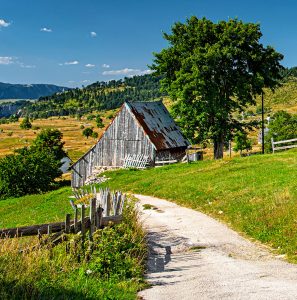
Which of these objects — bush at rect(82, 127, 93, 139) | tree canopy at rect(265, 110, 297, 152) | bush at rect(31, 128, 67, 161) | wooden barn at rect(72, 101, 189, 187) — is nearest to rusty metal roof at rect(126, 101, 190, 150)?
wooden barn at rect(72, 101, 189, 187)

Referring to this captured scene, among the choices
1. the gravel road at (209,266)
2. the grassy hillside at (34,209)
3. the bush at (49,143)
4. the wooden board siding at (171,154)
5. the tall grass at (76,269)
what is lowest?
the grassy hillside at (34,209)

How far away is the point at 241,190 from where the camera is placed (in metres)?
22.6

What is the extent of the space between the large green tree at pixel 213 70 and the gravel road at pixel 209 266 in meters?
24.2

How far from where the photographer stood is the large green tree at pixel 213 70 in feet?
133

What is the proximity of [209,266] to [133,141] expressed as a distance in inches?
1357

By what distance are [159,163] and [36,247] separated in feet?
115

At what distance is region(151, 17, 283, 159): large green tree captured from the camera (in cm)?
4056

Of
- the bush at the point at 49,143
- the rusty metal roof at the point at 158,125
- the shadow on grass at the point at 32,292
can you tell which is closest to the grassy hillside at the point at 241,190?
the shadow on grass at the point at 32,292

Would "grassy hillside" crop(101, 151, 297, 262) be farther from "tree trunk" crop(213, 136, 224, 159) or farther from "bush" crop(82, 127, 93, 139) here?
"bush" crop(82, 127, 93, 139)

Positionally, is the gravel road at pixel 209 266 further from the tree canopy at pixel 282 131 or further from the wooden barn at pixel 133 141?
the tree canopy at pixel 282 131

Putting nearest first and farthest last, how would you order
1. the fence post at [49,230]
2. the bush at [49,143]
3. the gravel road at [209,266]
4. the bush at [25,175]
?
the gravel road at [209,266] → the fence post at [49,230] → the bush at [25,175] → the bush at [49,143]

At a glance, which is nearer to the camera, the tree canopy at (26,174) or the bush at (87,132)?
the tree canopy at (26,174)

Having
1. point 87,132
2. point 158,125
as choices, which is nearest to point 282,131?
point 158,125

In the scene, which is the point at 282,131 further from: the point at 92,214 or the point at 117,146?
the point at 92,214
